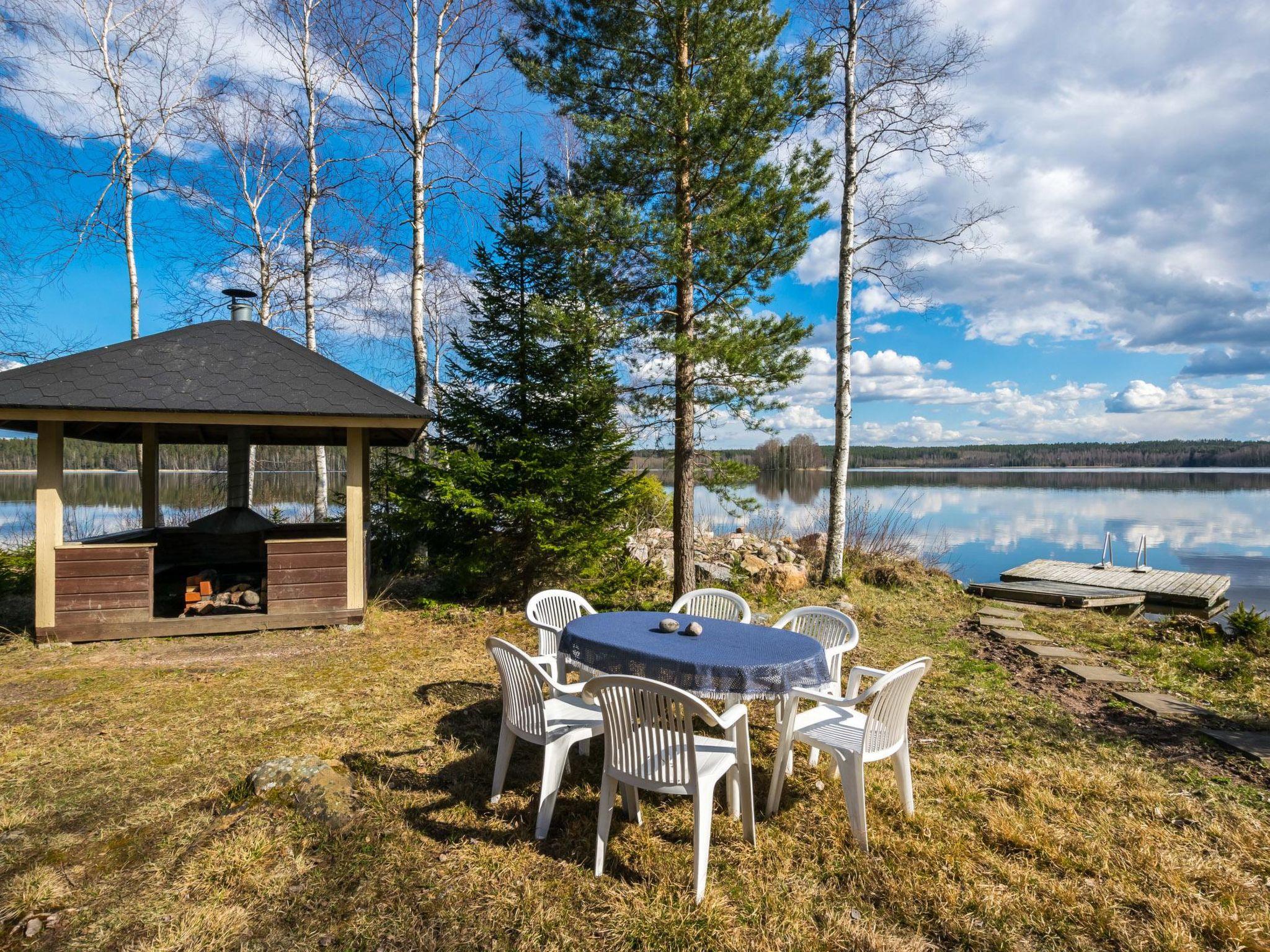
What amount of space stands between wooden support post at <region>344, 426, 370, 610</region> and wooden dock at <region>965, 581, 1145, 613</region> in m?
8.66

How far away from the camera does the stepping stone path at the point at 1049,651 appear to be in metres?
5.88

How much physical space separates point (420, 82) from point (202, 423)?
6.52m

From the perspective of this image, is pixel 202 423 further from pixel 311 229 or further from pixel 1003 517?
pixel 1003 517

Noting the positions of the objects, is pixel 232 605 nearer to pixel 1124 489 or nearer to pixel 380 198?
pixel 380 198

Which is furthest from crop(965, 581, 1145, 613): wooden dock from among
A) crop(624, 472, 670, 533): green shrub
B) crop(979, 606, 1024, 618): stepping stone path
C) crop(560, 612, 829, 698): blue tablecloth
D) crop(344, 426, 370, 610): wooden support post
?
crop(344, 426, 370, 610): wooden support post

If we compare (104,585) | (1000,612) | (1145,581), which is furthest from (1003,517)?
(104,585)

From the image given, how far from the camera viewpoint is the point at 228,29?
1045 cm

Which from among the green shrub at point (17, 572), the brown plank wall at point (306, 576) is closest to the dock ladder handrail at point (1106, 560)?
the brown plank wall at point (306, 576)

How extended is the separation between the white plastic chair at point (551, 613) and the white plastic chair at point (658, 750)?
1387 mm

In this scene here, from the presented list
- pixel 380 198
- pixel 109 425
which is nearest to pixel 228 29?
pixel 380 198

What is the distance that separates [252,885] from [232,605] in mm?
4824

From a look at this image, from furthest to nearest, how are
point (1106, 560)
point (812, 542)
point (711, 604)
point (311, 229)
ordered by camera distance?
point (812, 542) < point (1106, 560) < point (311, 229) < point (711, 604)

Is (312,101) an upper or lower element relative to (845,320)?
upper

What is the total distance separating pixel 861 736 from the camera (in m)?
2.93
